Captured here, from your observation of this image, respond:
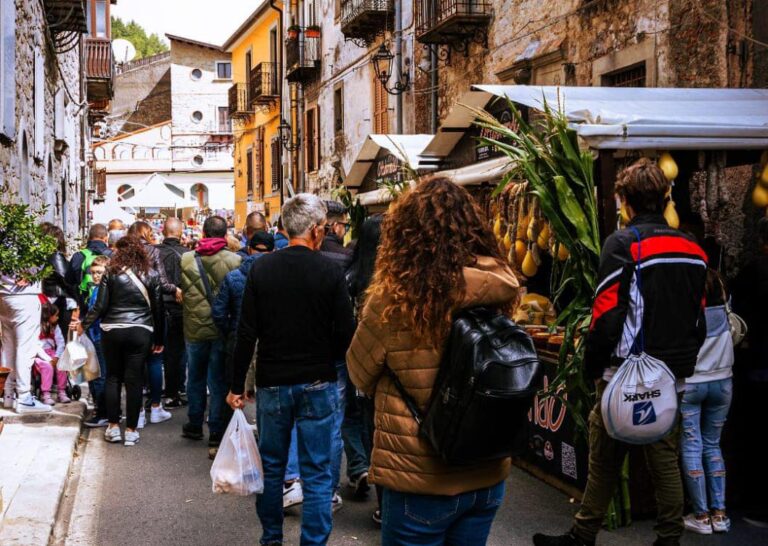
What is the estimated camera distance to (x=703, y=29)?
29.5 feet

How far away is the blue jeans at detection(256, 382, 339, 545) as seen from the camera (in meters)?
4.64

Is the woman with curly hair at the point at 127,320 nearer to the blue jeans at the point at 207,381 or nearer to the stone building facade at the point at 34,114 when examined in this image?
the blue jeans at the point at 207,381

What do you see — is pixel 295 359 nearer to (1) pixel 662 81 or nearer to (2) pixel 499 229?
(2) pixel 499 229

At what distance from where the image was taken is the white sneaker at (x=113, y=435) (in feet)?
26.6

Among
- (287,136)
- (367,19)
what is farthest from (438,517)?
(287,136)

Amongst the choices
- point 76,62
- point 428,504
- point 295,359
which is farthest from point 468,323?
point 76,62

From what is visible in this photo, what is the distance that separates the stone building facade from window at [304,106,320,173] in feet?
26.8

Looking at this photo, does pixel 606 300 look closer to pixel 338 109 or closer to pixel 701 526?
pixel 701 526

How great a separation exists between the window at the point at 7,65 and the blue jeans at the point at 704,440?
6.62 metres

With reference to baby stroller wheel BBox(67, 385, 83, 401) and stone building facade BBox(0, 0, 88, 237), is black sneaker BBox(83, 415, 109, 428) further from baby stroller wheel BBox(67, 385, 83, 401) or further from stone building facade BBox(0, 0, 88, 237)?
stone building facade BBox(0, 0, 88, 237)

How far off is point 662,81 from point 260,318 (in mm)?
6491

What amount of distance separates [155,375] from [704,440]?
17.2 feet

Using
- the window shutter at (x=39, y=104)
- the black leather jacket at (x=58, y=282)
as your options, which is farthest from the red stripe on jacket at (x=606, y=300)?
the window shutter at (x=39, y=104)

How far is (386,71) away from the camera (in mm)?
19656
